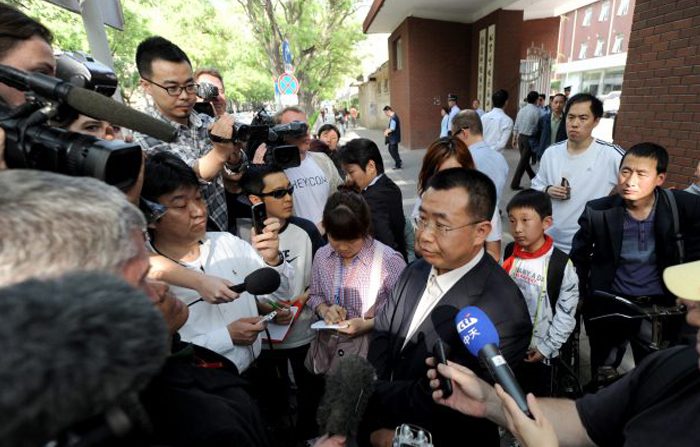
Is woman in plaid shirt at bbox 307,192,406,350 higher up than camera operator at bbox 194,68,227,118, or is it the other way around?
camera operator at bbox 194,68,227,118

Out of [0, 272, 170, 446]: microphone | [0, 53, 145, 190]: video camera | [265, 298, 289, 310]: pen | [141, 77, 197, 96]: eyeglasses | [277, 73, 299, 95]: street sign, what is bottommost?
[265, 298, 289, 310]: pen

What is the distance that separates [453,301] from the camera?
5.33 ft

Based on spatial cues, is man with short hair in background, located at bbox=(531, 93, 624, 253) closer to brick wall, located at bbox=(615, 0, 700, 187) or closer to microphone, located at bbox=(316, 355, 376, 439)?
brick wall, located at bbox=(615, 0, 700, 187)

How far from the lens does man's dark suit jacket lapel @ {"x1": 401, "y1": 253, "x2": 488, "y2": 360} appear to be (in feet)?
5.27

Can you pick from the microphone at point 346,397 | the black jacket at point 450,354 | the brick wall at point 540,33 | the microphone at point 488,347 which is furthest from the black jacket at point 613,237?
the brick wall at point 540,33

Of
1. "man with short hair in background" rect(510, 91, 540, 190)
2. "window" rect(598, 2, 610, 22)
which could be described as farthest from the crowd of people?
"window" rect(598, 2, 610, 22)

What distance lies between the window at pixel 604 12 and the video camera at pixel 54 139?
41.5 meters

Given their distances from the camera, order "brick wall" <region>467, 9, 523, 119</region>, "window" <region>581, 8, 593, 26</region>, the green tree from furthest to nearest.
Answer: "window" <region>581, 8, 593, 26</region>, the green tree, "brick wall" <region>467, 9, 523, 119</region>

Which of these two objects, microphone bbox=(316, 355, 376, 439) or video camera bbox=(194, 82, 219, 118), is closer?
microphone bbox=(316, 355, 376, 439)

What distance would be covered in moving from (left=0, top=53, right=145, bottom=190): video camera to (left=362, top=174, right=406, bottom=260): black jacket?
6.36ft

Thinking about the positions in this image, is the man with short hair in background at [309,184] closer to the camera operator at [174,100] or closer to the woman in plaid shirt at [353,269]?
the camera operator at [174,100]

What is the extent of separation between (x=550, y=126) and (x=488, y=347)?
717cm

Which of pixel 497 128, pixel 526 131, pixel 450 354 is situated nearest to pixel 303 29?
pixel 526 131

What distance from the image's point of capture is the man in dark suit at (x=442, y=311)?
5.12 ft
